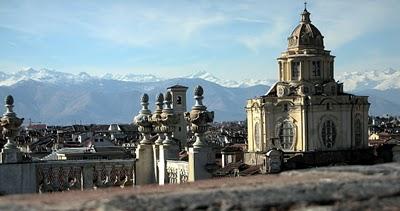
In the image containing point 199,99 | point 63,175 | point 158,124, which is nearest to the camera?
point 199,99

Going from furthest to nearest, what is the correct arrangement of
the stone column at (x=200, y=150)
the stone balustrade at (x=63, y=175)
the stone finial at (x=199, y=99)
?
the stone finial at (x=199, y=99), the stone column at (x=200, y=150), the stone balustrade at (x=63, y=175)

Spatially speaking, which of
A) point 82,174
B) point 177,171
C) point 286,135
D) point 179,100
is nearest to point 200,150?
point 177,171

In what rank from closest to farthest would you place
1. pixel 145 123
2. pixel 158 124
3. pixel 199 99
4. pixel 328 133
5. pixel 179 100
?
pixel 199 99, pixel 158 124, pixel 145 123, pixel 328 133, pixel 179 100

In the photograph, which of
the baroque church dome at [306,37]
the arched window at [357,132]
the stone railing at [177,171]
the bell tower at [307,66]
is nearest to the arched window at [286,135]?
the bell tower at [307,66]

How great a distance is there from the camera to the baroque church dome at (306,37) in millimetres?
47900

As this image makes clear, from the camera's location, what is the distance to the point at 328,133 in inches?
1853

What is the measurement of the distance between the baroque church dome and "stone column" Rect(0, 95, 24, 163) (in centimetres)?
3637

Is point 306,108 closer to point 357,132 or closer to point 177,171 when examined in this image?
point 357,132

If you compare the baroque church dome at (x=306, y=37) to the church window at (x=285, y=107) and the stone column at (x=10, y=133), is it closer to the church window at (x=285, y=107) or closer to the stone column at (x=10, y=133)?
the church window at (x=285, y=107)

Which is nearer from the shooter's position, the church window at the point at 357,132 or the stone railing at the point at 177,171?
the stone railing at the point at 177,171

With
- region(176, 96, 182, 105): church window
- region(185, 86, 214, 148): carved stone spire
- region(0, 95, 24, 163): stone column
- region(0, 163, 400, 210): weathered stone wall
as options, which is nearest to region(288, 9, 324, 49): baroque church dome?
region(185, 86, 214, 148): carved stone spire

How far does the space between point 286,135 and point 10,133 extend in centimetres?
3528

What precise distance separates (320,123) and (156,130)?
32544 millimetres

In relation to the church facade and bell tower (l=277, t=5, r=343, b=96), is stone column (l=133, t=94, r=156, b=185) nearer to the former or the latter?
the church facade
